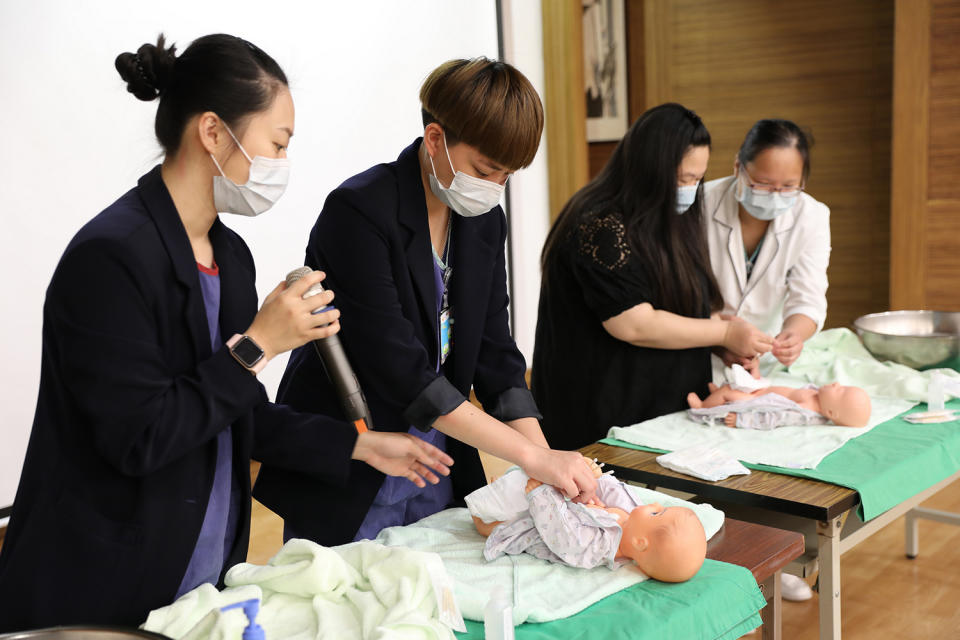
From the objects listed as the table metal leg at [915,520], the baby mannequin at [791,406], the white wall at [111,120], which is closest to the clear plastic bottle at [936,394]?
the baby mannequin at [791,406]

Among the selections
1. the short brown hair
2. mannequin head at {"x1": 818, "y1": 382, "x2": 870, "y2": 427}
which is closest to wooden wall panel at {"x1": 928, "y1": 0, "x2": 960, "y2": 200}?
mannequin head at {"x1": 818, "y1": 382, "x2": 870, "y2": 427}

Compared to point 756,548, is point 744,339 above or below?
above

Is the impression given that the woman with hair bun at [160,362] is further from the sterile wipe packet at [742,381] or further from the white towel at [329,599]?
the sterile wipe packet at [742,381]

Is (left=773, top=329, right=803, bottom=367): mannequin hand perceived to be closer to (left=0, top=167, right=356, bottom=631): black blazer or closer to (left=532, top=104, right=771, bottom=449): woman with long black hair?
(left=532, top=104, right=771, bottom=449): woman with long black hair

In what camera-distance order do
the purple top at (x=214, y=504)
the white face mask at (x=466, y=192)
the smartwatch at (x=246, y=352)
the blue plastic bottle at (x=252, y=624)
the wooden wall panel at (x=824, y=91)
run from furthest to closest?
the wooden wall panel at (x=824, y=91) < the white face mask at (x=466, y=192) < the purple top at (x=214, y=504) < the smartwatch at (x=246, y=352) < the blue plastic bottle at (x=252, y=624)

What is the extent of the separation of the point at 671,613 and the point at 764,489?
2.08 ft

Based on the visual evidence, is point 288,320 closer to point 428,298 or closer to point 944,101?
point 428,298

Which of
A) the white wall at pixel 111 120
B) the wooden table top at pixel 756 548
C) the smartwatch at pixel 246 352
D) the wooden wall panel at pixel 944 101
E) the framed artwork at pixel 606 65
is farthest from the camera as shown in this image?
the framed artwork at pixel 606 65

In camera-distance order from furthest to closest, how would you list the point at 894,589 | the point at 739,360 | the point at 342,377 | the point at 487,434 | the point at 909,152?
the point at 909,152 → the point at 894,589 → the point at 739,360 → the point at 487,434 → the point at 342,377

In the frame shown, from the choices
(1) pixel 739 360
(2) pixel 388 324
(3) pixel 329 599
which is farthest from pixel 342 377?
(1) pixel 739 360

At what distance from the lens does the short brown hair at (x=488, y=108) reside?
153 centimetres

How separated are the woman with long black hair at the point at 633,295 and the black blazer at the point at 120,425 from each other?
4.24 ft

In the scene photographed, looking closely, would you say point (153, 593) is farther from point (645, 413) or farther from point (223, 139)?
point (645, 413)

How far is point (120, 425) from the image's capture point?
3.78ft
